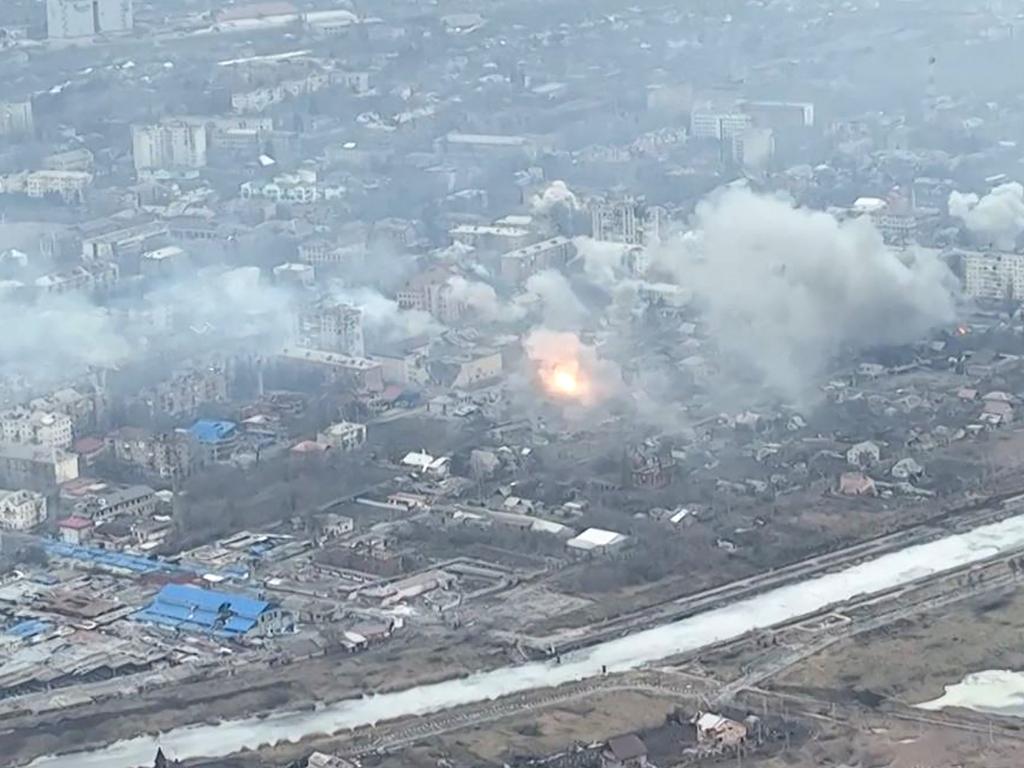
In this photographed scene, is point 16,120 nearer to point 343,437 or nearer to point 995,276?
point 995,276

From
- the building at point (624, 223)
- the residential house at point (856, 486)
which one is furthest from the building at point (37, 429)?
the building at point (624, 223)

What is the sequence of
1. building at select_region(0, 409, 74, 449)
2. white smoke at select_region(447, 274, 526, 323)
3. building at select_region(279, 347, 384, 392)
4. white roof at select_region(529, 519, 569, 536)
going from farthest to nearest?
white smoke at select_region(447, 274, 526, 323) → building at select_region(279, 347, 384, 392) → building at select_region(0, 409, 74, 449) → white roof at select_region(529, 519, 569, 536)

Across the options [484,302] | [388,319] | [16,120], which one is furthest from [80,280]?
[16,120]

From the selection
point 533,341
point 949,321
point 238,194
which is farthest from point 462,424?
point 238,194

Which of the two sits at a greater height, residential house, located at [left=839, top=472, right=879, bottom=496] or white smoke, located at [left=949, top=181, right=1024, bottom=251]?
residential house, located at [left=839, top=472, right=879, bottom=496]

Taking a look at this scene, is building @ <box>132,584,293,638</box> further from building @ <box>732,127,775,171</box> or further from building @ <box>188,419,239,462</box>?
building @ <box>732,127,775,171</box>

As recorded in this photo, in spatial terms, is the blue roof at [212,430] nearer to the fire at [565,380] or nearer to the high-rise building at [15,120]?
the fire at [565,380]

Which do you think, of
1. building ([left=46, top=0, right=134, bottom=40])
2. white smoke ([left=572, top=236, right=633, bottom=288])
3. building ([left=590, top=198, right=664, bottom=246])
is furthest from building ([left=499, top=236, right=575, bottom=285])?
building ([left=46, top=0, right=134, bottom=40])
